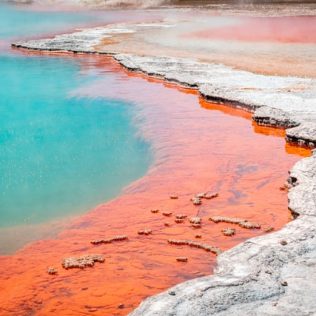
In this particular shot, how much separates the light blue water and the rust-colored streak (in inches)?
263

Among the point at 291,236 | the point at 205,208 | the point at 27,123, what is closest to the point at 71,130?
the point at 27,123

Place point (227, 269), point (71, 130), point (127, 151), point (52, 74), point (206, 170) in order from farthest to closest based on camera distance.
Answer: point (52, 74) < point (71, 130) < point (127, 151) < point (206, 170) < point (227, 269)

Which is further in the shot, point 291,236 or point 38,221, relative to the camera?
point 38,221

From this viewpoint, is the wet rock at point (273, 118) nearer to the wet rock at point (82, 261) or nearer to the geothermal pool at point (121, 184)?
the geothermal pool at point (121, 184)

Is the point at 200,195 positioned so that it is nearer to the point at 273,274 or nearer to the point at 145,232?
the point at 145,232

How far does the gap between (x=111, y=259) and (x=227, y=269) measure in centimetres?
98

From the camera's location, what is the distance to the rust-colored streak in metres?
15.1

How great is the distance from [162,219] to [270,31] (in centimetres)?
1398

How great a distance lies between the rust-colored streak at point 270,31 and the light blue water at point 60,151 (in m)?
6.67

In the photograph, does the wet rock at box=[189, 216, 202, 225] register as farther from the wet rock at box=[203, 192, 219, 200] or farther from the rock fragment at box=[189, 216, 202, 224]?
the wet rock at box=[203, 192, 219, 200]

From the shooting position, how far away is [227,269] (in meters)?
3.26

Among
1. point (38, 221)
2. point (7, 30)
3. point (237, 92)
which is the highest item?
point (7, 30)

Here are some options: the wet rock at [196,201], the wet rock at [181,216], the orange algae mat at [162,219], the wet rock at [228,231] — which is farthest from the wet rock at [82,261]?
the wet rock at [196,201]

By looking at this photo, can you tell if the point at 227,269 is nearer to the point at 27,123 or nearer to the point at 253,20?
the point at 27,123
